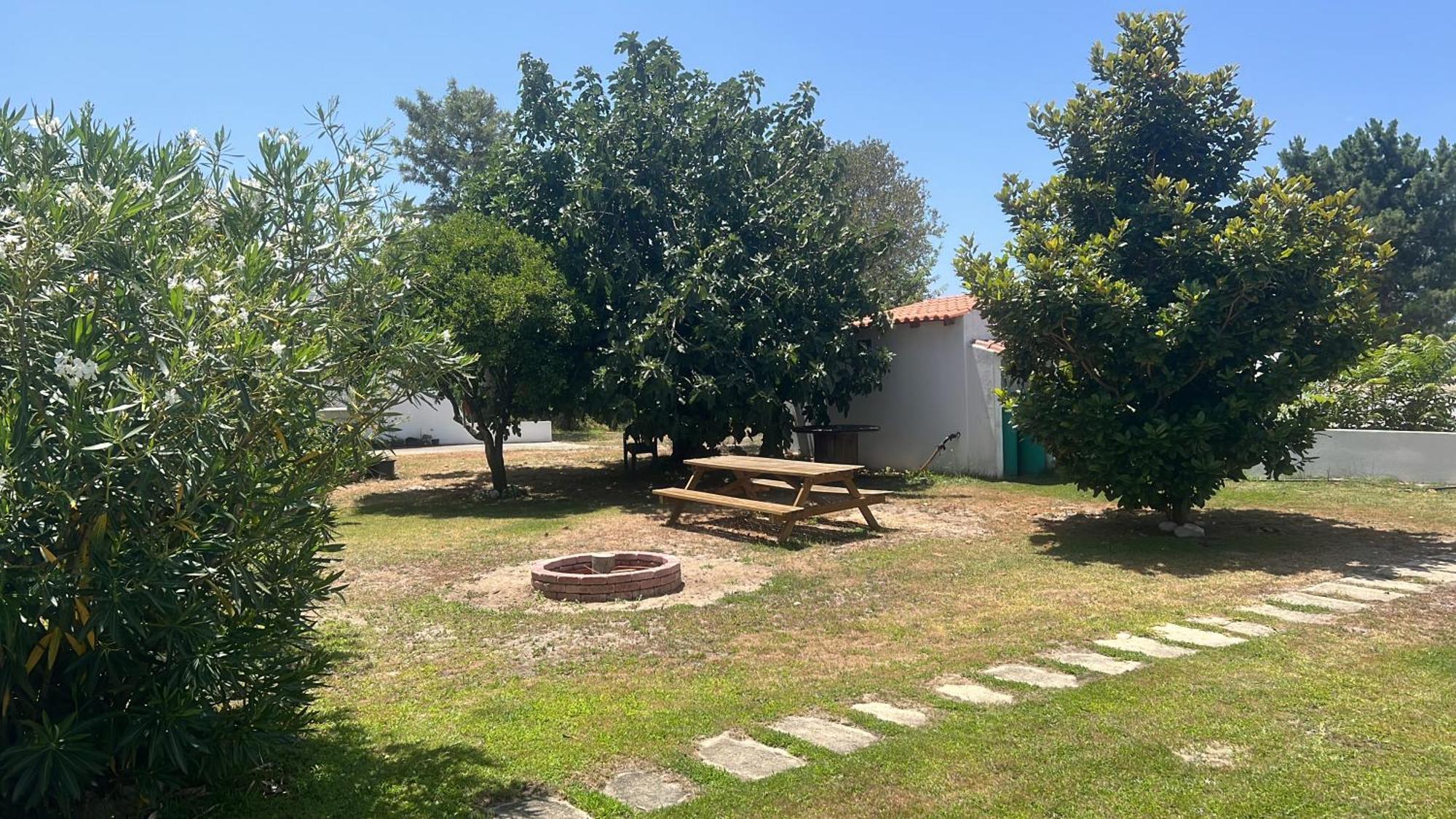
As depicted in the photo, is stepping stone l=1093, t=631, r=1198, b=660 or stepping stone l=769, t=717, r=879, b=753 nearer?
stepping stone l=769, t=717, r=879, b=753

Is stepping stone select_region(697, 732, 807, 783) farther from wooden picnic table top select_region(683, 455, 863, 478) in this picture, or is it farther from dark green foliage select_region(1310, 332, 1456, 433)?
dark green foliage select_region(1310, 332, 1456, 433)

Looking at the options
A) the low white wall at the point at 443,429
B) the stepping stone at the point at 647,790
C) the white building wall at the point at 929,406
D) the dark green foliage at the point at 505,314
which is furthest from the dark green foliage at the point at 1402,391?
the low white wall at the point at 443,429

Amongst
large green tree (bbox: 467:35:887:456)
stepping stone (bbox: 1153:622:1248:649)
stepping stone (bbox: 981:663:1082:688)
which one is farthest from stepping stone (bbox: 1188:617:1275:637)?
large green tree (bbox: 467:35:887:456)

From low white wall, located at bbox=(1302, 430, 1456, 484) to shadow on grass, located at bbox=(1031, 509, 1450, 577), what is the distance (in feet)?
12.1

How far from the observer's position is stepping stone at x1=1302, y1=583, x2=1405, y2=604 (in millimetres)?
7055

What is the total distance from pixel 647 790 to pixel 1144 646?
3539 mm

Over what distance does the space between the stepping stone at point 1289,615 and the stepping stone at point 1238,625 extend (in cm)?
28

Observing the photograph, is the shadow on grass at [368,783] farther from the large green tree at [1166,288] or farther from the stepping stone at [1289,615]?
the large green tree at [1166,288]

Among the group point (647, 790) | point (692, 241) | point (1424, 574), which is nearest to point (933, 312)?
point (692, 241)

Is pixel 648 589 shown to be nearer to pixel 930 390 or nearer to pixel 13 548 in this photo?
pixel 13 548

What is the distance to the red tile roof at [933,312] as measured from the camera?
635 inches

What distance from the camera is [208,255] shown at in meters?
3.63

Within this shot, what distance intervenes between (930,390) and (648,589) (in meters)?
10.1

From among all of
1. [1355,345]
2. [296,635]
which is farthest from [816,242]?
[296,635]
